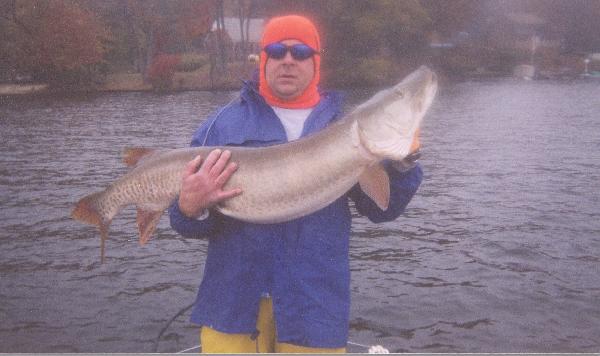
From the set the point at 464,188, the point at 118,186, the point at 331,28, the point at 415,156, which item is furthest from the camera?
the point at 331,28

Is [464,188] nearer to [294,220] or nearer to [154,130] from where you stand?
[294,220]

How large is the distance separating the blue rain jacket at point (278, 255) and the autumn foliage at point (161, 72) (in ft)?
156

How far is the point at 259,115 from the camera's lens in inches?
132

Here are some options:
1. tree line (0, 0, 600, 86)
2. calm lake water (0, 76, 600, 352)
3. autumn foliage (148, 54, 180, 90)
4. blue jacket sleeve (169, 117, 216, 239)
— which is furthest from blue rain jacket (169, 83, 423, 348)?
autumn foliage (148, 54, 180, 90)

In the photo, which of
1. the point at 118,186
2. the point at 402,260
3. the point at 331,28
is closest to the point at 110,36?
the point at 331,28

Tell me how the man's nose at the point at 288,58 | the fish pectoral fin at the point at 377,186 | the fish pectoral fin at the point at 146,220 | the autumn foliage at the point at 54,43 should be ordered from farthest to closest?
the autumn foliage at the point at 54,43, the fish pectoral fin at the point at 146,220, the man's nose at the point at 288,58, the fish pectoral fin at the point at 377,186

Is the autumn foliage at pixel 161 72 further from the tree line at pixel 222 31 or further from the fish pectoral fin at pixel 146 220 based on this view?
the fish pectoral fin at pixel 146 220

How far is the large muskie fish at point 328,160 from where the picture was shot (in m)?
3.13

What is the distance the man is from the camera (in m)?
3.15

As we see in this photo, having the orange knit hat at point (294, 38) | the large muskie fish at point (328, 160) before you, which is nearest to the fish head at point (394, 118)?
the large muskie fish at point (328, 160)

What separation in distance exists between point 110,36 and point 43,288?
162 feet

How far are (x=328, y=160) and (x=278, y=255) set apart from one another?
0.57 metres

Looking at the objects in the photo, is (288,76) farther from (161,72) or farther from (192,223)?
(161,72)

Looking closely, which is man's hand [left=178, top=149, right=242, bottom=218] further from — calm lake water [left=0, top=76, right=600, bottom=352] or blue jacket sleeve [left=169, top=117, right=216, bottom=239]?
calm lake water [left=0, top=76, right=600, bottom=352]
